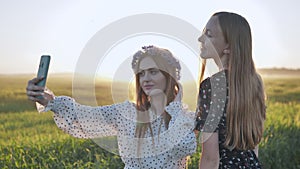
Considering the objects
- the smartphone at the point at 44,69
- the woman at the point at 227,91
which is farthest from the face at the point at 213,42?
the smartphone at the point at 44,69

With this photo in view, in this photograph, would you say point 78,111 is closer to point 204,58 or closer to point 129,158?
point 129,158

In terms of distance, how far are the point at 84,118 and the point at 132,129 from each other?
26 cm

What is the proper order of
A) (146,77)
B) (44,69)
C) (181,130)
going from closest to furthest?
(44,69)
(181,130)
(146,77)

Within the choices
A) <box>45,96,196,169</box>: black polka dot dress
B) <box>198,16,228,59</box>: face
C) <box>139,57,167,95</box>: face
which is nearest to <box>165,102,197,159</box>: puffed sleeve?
<box>45,96,196,169</box>: black polka dot dress

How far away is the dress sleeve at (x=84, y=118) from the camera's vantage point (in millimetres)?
3012

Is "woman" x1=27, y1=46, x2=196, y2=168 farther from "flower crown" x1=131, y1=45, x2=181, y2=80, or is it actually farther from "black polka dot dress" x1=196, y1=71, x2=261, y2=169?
"black polka dot dress" x1=196, y1=71, x2=261, y2=169

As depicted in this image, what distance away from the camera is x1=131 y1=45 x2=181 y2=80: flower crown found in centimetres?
303

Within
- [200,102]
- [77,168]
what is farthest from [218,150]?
[77,168]

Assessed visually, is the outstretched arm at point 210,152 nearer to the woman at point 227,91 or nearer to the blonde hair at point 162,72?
the woman at point 227,91

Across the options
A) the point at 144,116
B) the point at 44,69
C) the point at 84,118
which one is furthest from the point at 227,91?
the point at 44,69

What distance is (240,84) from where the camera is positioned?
9.30 ft

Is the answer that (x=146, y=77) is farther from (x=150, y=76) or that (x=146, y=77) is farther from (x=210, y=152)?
(x=210, y=152)

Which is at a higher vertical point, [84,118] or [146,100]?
[146,100]

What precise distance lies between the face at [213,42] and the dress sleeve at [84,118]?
591mm
